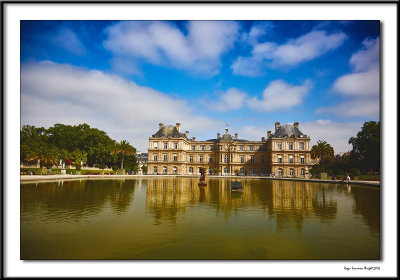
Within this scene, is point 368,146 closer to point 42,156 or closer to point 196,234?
point 196,234

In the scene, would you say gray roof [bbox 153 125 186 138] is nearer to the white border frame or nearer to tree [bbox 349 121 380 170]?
tree [bbox 349 121 380 170]

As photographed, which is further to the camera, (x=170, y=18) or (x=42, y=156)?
(x=42, y=156)

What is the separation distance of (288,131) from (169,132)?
3203 centimetres

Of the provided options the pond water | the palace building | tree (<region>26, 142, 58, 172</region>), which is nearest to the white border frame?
the pond water

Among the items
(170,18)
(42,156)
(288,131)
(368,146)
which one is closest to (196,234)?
(170,18)

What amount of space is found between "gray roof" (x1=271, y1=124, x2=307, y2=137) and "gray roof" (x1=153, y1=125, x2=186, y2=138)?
26.7 metres

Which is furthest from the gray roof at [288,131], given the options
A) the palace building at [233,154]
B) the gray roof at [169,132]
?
the gray roof at [169,132]

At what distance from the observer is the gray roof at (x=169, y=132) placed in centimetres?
5811

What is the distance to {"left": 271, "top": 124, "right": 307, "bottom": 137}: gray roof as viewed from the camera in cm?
5406

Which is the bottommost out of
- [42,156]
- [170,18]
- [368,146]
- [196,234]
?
[196,234]

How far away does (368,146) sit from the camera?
39.9m

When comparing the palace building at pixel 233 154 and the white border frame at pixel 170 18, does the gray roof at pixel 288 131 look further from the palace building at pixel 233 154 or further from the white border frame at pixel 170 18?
the white border frame at pixel 170 18

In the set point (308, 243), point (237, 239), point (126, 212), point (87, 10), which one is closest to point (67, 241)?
point (126, 212)

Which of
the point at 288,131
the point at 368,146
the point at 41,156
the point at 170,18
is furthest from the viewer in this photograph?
the point at 288,131
